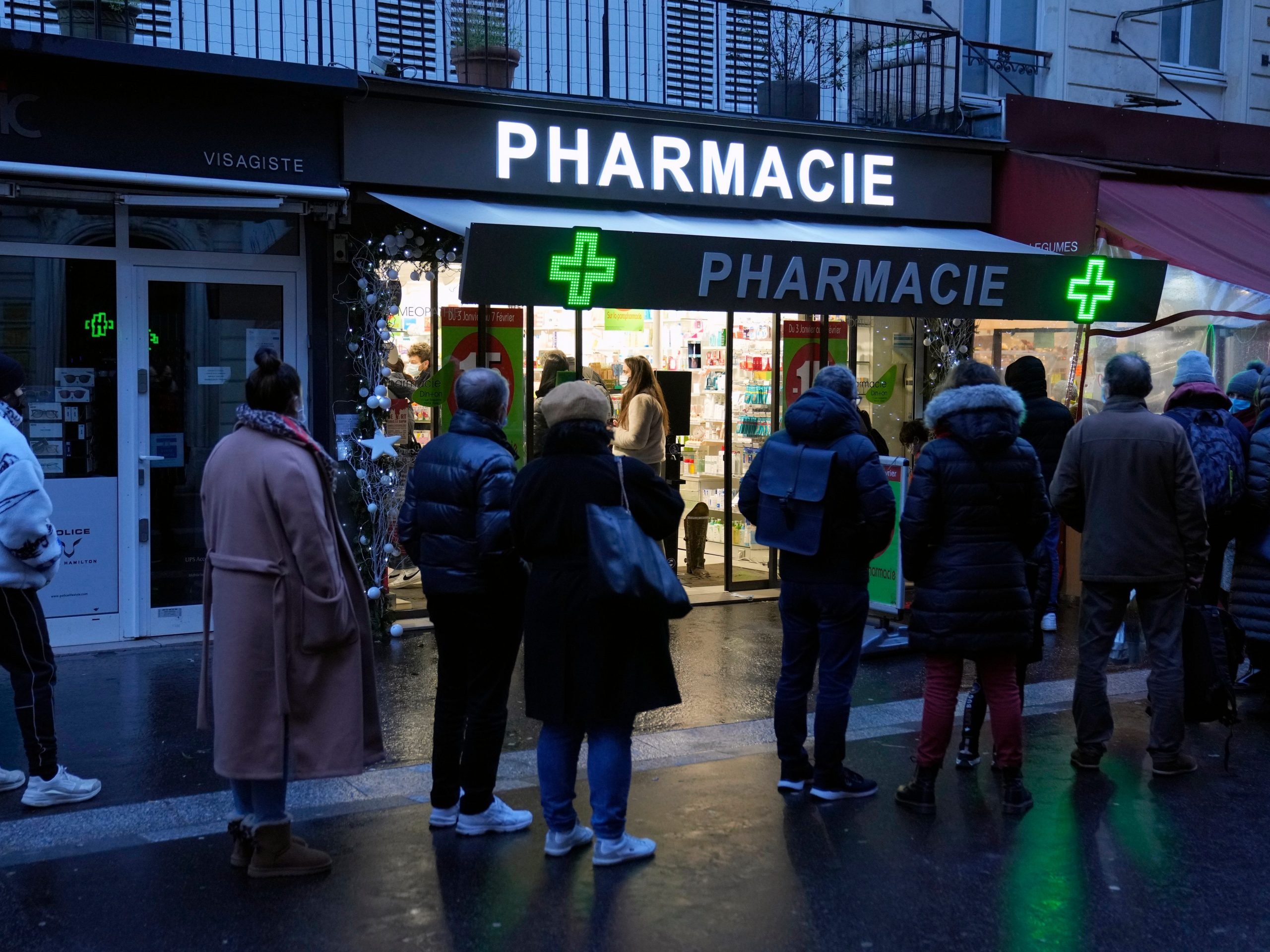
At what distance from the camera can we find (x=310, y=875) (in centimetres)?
494

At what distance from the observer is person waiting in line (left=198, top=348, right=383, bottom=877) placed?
469cm

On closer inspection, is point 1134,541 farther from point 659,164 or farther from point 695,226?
point 659,164

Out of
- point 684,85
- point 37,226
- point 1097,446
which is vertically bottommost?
→ point 1097,446

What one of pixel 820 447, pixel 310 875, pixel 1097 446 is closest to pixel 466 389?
pixel 820 447

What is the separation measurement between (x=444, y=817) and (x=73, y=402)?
182 inches

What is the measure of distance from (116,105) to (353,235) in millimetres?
1696

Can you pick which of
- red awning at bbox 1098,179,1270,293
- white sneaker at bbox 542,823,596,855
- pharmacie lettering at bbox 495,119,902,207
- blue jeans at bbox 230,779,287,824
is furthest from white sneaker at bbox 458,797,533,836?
red awning at bbox 1098,179,1270,293

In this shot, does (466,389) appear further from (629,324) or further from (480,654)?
(629,324)

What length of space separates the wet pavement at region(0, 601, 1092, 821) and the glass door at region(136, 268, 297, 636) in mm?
515

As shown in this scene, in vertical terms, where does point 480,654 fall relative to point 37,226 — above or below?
below

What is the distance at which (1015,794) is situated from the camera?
5.71m

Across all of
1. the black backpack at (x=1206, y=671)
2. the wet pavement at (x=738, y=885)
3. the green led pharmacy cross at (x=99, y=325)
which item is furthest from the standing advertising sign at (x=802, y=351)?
the wet pavement at (x=738, y=885)

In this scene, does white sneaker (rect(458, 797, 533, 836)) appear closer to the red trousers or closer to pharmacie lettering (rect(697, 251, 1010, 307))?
the red trousers

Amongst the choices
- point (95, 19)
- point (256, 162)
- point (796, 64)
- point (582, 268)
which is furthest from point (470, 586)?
point (796, 64)
